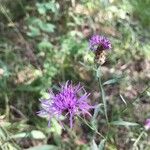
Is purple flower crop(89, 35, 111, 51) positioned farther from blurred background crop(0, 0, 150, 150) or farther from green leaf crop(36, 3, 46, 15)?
green leaf crop(36, 3, 46, 15)

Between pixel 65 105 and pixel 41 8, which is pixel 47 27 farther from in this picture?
pixel 65 105

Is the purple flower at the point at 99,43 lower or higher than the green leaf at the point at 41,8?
higher

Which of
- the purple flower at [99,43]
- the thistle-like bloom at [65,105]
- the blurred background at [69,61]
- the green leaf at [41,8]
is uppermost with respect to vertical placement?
the purple flower at [99,43]

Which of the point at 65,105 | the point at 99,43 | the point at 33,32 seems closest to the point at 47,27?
the point at 33,32

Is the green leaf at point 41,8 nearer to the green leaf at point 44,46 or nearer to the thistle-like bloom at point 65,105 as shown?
the green leaf at point 44,46

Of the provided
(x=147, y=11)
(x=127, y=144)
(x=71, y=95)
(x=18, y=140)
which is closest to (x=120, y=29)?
(x=147, y=11)

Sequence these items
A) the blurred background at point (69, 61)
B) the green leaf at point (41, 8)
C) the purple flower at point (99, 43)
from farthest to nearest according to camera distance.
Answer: the green leaf at point (41, 8)
the blurred background at point (69, 61)
the purple flower at point (99, 43)

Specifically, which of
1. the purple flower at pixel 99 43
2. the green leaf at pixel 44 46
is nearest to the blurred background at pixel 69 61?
the green leaf at pixel 44 46

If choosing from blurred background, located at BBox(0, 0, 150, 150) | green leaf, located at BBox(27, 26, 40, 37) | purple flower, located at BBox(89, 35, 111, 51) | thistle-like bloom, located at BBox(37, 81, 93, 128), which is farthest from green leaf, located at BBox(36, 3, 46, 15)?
thistle-like bloom, located at BBox(37, 81, 93, 128)

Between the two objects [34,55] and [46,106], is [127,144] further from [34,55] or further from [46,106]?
[46,106]
